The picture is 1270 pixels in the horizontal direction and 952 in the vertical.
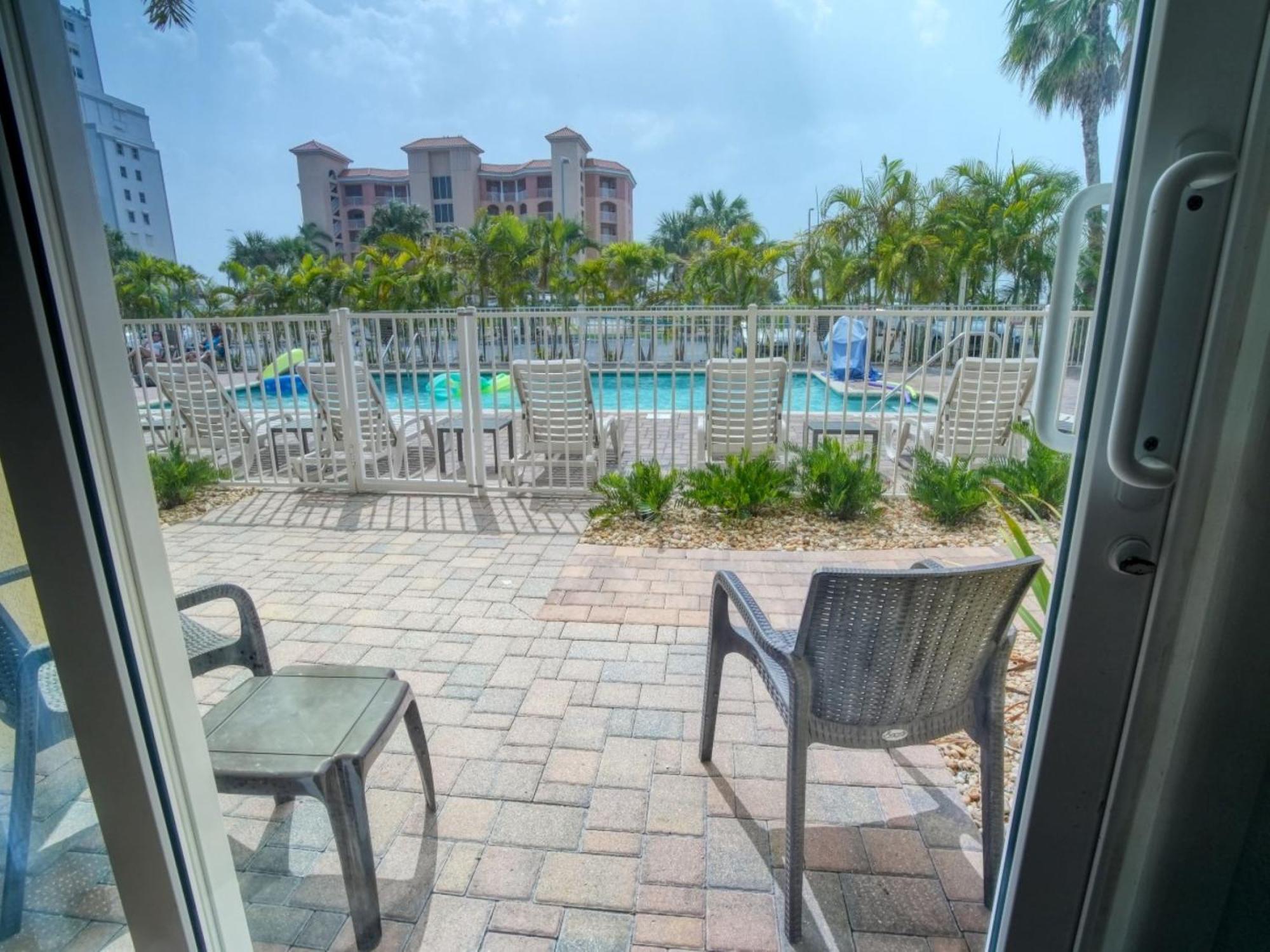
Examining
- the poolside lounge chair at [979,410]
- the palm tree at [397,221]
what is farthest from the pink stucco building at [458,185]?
the poolside lounge chair at [979,410]

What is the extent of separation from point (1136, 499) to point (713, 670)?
4.88 feet

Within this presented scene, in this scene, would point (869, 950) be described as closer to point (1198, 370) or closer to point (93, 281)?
point (1198, 370)

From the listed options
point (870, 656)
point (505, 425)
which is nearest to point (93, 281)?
point (870, 656)

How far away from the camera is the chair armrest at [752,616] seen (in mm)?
1558

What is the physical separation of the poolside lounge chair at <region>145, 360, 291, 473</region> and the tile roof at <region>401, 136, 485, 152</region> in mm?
43900

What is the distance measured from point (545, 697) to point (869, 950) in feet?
4.43

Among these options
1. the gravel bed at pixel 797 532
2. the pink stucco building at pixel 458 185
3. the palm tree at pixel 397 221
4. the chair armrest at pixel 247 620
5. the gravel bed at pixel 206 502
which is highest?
the pink stucco building at pixel 458 185

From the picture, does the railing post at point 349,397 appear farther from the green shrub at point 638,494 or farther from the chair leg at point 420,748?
the chair leg at point 420,748

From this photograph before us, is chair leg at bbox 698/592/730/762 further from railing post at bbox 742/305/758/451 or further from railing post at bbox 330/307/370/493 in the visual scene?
railing post at bbox 330/307/370/493

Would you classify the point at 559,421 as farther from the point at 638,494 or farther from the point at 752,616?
the point at 752,616

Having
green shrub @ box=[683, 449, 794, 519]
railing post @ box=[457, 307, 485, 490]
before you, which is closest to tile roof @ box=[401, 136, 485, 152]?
railing post @ box=[457, 307, 485, 490]

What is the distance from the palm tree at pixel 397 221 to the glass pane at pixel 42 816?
126ft

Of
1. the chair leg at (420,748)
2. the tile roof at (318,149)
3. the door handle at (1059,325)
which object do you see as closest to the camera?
the door handle at (1059,325)

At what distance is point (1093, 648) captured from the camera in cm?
74
